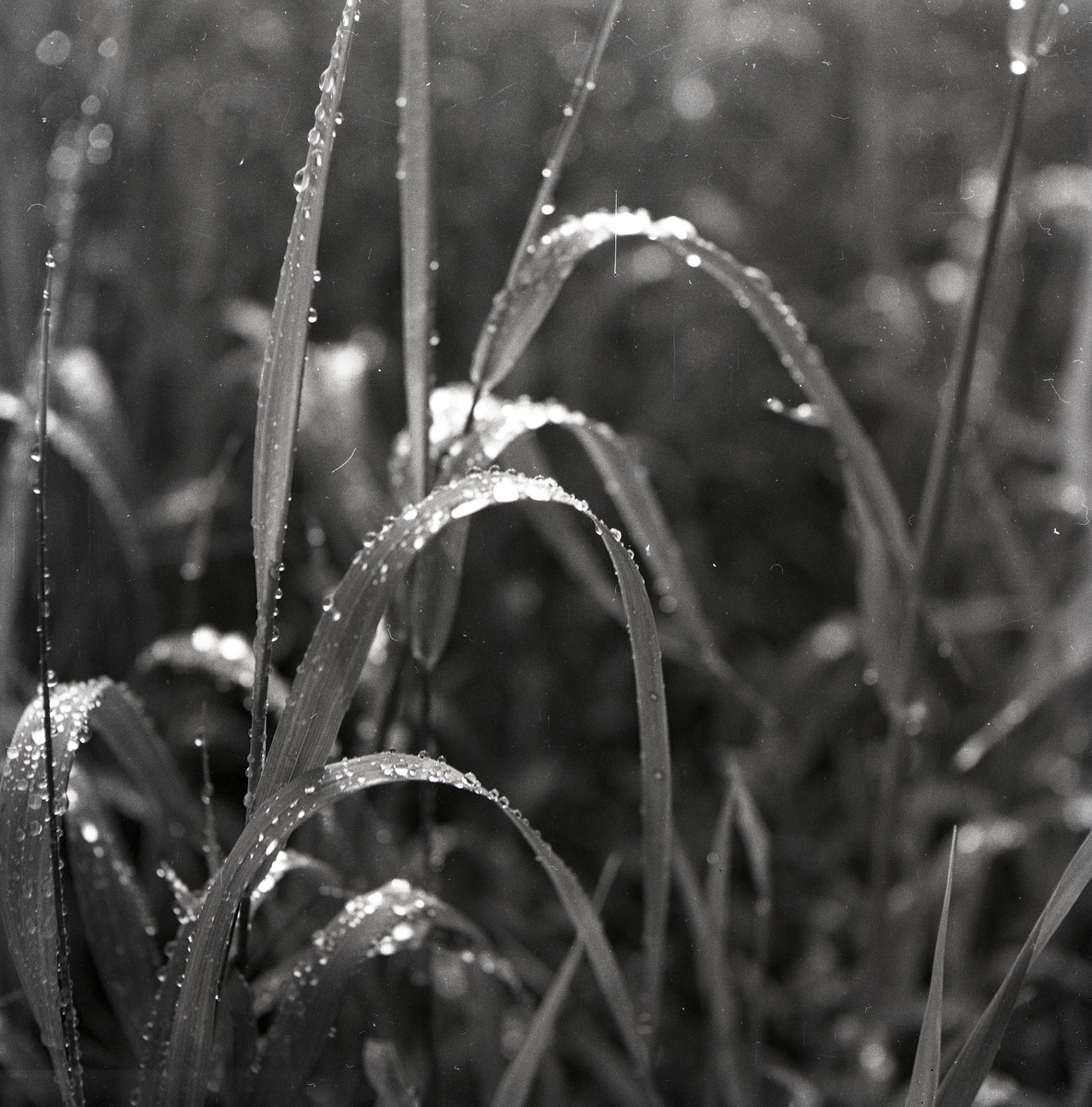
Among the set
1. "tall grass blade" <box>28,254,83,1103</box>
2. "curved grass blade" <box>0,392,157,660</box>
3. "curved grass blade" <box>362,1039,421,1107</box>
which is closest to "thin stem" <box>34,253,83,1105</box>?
"tall grass blade" <box>28,254,83,1103</box>

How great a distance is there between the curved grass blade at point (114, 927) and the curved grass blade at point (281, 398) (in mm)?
116

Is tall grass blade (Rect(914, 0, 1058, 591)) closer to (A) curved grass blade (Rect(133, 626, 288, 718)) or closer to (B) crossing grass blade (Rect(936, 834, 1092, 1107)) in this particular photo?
(B) crossing grass blade (Rect(936, 834, 1092, 1107))

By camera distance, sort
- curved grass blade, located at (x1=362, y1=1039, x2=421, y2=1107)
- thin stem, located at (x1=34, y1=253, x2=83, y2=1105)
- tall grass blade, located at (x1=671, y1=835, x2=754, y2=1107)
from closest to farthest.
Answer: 1. thin stem, located at (x1=34, y1=253, x2=83, y2=1105)
2. curved grass blade, located at (x1=362, y1=1039, x2=421, y2=1107)
3. tall grass blade, located at (x1=671, y1=835, x2=754, y2=1107)

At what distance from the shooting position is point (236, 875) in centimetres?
41

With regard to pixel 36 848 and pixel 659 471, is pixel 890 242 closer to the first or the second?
pixel 659 471

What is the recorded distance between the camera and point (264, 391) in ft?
1.42

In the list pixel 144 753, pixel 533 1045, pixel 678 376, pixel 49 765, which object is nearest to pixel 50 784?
pixel 49 765

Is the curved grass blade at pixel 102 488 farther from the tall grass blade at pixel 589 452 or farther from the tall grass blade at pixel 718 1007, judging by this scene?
the tall grass blade at pixel 718 1007

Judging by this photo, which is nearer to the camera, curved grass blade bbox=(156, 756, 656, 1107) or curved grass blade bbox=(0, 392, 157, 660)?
curved grass blade bbox=(156, 756, 656, 1107)

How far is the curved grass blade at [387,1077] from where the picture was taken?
51cm

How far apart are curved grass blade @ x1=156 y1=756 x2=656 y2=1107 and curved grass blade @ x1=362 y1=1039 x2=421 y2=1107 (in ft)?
0.33

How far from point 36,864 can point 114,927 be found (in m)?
0.09

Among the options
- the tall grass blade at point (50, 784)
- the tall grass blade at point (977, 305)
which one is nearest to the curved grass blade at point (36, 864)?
the tall grass blade at point (50, 784)

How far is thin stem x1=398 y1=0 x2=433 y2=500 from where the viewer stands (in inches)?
18.5
